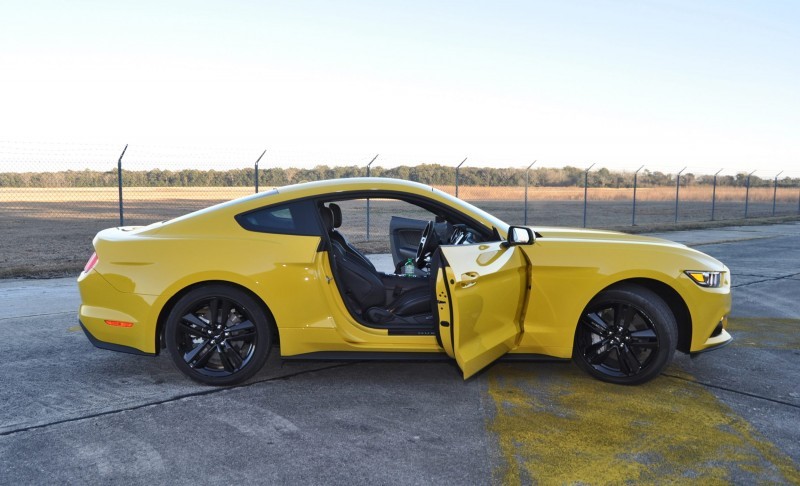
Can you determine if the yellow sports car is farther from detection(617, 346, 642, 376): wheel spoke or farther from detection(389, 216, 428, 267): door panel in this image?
detection(389, 216, 428, 267): door panel

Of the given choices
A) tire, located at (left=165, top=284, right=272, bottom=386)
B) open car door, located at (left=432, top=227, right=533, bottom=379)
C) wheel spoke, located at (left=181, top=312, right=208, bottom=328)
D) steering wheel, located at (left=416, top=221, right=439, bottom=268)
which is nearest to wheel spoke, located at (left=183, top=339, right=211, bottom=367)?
tire, located at (left=165, top=284, right=272, bottom=386)

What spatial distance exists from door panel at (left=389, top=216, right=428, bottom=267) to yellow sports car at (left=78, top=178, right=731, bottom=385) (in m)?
1.69

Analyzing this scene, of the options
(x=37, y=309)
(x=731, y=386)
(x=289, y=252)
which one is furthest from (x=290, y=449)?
(x=37, y=309)

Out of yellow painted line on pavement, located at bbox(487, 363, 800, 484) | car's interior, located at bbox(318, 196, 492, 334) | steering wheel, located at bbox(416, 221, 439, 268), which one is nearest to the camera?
yellow painted line on pavement, located at bbox(487, 363, 800, 484)

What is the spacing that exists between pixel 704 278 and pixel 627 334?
70 cm

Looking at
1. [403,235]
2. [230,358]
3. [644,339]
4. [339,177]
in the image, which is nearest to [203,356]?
[230,358]

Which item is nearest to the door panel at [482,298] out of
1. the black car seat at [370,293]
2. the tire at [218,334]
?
the black car seat at [370,293]

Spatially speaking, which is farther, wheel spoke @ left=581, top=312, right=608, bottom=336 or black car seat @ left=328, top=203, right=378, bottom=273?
black car seat @ left=328, top=203, right=378, bottom=273

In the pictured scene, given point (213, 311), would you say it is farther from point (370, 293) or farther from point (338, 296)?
point (370, 293)

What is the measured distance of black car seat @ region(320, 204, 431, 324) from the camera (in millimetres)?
4773

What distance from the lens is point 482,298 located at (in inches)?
163

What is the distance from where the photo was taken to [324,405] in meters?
4.26

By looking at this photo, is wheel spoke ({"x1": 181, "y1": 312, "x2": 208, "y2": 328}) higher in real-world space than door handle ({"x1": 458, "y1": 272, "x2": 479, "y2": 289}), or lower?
lower

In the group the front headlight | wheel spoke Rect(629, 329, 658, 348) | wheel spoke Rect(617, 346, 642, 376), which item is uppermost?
the front headlight
